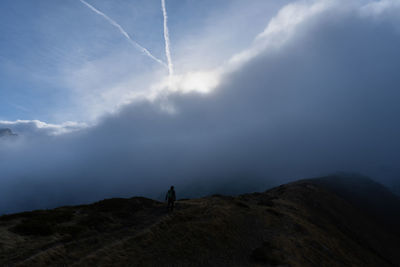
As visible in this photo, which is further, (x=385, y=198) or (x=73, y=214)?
(x=385, y=198)

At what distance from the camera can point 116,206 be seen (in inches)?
1261

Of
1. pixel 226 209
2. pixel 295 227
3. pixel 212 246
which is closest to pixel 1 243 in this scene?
pixel 212 246

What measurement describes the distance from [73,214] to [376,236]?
74321mm

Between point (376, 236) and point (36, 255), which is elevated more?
point (36, 255)

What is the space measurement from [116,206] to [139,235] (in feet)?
45.3

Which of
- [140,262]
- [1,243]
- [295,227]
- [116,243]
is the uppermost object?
[1,243]

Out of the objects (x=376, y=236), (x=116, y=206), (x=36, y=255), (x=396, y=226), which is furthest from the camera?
(x=396, y=226)

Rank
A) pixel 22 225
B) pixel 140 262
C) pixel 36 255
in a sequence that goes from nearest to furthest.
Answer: pixel 36 255, pixel 140 262, pixel 22 225

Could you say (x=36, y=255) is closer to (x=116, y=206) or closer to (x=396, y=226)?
(x=116, y=206)

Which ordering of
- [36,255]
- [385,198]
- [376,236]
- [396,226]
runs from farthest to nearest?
[385,198] → [396,226] → [376,236] → [36,255]

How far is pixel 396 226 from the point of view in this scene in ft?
278

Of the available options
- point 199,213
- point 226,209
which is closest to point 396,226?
point 226,209

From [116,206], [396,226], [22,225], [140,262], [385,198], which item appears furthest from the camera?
[385,198]

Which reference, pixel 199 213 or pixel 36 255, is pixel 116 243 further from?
pixel 199 213
